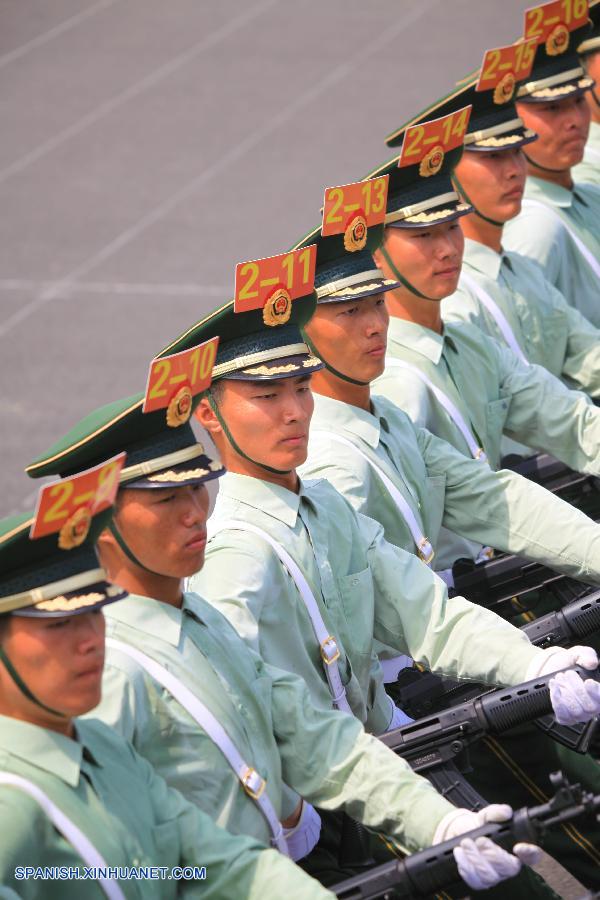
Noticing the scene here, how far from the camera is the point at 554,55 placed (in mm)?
6293

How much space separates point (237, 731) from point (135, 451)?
A: 602mm

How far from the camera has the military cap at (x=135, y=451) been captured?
10.8 ft

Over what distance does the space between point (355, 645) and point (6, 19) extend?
35.5 ft

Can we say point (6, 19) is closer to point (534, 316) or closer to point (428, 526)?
point (534, 316)

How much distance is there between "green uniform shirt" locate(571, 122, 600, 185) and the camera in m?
7.05

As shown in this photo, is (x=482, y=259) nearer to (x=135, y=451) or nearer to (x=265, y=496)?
(x=265, y=496)

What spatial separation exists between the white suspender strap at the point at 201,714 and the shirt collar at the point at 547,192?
3.52m

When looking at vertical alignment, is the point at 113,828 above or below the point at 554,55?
below

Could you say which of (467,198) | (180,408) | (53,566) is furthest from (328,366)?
(53,566)

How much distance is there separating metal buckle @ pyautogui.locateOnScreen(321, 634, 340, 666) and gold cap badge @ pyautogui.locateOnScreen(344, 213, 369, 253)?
1.16 meters

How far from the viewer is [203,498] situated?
335 centimetres

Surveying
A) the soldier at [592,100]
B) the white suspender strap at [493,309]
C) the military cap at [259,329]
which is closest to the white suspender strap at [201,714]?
the military cap at [259,329]

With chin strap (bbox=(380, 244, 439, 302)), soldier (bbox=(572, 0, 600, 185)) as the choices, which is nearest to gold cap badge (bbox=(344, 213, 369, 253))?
chin strap (bbox=(380, 244, 439, 302))

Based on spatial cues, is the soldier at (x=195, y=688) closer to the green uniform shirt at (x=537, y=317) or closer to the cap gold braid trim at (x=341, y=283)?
the cap gold braid trim at (x=341, y=283)
